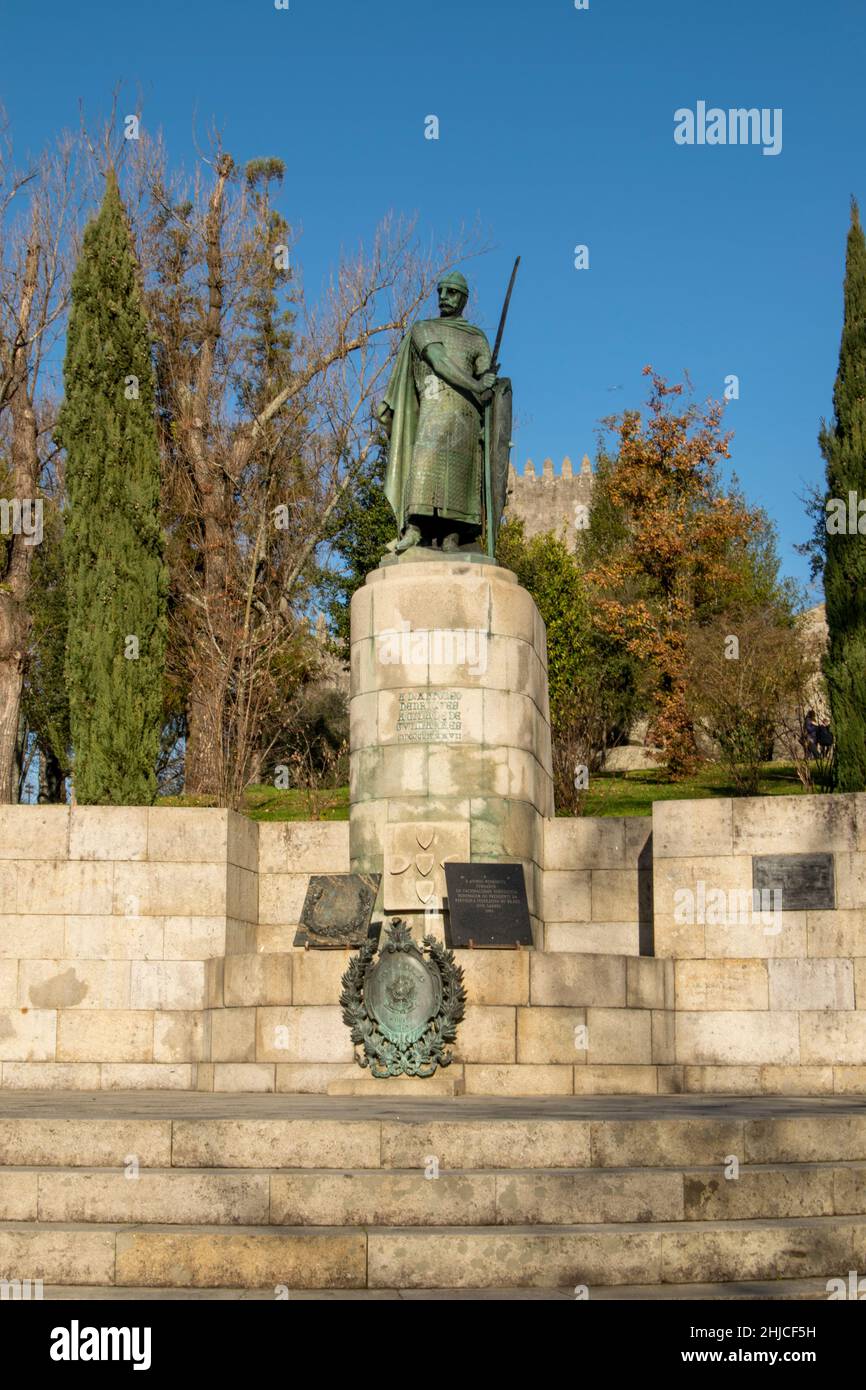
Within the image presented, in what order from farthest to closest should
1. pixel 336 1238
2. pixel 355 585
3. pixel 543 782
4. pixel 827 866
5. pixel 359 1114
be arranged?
pixel 355 585 < pixel 543 782 < pixel 827 866 < pixel 359 1114 < pixel 336 1238

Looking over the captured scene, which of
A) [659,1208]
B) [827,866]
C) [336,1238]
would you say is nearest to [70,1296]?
[336,1238]

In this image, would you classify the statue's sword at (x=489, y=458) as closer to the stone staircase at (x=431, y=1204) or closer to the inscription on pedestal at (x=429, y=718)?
the inscription on pedestal at (x=429, y=718)

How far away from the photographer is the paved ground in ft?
27.7

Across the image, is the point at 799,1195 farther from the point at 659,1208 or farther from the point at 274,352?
the point at 274,352

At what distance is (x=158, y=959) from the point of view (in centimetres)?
1435

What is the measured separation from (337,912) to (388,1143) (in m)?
5.26

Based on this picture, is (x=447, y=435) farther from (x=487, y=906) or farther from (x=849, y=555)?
(x=849, y=555)

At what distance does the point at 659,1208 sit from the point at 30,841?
8902mm

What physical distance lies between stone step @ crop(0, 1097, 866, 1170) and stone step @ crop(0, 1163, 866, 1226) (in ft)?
1.19

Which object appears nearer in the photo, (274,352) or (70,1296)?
(70,1296)

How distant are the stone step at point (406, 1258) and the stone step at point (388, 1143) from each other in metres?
0.84

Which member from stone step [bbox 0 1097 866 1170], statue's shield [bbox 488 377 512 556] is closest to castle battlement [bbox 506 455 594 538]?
statue's shield [bbox 488 377 512 556]
